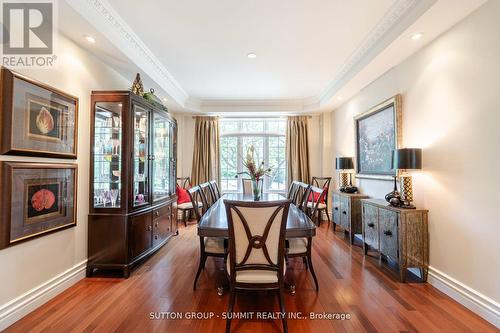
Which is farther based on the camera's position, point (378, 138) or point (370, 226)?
point (378, 138)

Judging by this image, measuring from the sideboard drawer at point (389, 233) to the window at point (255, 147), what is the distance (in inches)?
126

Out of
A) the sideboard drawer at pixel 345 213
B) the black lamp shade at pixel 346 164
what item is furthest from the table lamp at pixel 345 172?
the sideboard drawer at pixel 345 213

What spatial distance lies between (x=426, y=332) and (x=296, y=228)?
121 centimetres

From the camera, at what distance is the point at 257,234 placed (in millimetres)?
1748

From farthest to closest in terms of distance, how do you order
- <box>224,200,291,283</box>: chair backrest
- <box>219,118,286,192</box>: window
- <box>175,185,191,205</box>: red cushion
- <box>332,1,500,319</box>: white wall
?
1. <box>219,118,286,192</box>: window
2. <box>175,185,191,205</box>: red cushion
3. <box>332,1,500,319</box>: white wall
4. <box>224,200,291,283</box>: chair backrest

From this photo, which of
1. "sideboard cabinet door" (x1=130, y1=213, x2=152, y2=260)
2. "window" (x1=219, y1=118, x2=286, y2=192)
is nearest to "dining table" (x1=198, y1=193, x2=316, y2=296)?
"sideboard cabinet door" (x1=130, y1=213, x2=152, y2=260)

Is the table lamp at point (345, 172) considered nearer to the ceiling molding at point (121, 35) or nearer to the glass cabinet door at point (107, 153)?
the ceiling molding at point (121, 35)

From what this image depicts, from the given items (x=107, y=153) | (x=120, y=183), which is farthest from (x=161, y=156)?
(x=120, y=183)

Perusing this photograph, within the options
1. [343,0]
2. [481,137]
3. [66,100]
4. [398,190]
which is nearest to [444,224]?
[398,190]

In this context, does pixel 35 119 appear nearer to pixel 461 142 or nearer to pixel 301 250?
pixel 301 250

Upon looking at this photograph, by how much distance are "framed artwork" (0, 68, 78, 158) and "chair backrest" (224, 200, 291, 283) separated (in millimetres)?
1806

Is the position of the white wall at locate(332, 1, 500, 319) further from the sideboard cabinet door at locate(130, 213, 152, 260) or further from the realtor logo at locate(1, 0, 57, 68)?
the realtor logo at locate(1, 0, 57, 68)

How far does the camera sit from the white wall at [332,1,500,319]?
1912 millimetres

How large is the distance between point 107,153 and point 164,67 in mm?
1707
